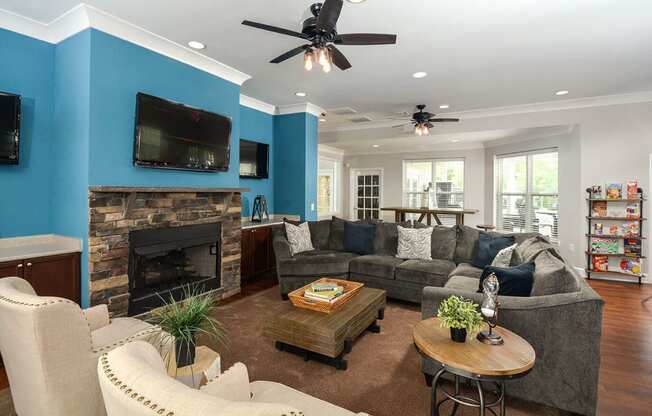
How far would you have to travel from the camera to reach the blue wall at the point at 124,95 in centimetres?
289

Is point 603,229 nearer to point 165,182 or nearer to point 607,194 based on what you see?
point 607,194

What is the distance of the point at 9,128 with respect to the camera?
8.97 feet

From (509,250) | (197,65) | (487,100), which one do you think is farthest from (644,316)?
(197,65)

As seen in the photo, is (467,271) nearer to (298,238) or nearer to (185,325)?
(298,238)

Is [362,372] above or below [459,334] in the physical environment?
below

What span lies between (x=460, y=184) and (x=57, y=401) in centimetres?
850

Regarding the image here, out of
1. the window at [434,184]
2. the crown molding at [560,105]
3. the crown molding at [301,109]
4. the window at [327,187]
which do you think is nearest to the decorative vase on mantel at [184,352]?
the crown molding at [301,109]

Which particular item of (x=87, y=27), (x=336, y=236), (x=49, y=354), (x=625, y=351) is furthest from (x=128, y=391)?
(x=336, y=236)

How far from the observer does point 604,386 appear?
2.34 meters

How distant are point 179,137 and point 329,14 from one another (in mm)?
2156

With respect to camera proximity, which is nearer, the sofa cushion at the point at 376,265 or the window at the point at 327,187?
the sofa cushion at the point at 376,265

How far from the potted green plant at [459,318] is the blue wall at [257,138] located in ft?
13.5

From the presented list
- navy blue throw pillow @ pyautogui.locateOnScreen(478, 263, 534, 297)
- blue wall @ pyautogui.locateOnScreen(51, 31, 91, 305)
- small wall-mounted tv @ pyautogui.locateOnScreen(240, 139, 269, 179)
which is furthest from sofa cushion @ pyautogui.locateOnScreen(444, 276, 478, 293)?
small wall-mounted tv @ pyautogui.locateOnScreen(240, 139, 269, 179)

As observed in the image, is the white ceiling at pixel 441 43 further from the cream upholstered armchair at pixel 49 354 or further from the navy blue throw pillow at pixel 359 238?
the cream upholstered armchair at pixel 49 354
